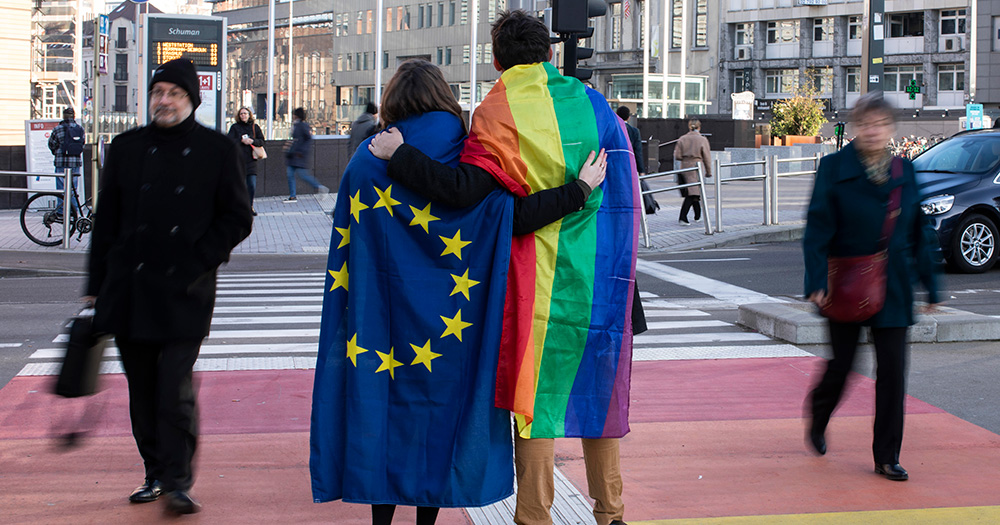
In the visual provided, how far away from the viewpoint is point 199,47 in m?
20.8

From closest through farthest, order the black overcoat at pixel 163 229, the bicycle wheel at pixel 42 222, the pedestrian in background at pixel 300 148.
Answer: the black overcoat at pixel 163 229 < the bicycle wheel at pixel 42 222 < the pedestrian in background at pixel 300 148

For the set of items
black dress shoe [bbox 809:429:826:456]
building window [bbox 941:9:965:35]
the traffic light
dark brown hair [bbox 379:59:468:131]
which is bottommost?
black dress shoe [bbox 809:429:826:456]

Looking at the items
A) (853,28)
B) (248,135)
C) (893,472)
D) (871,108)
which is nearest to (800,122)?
(248,135)

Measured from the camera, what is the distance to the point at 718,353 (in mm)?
7941

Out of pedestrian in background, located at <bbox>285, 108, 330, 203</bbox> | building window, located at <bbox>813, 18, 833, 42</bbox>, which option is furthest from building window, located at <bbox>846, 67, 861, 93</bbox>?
pedestrian in background, located at <bbox>285, 108, 330, 203</bbox>

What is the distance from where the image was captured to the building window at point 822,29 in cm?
Result: 7212

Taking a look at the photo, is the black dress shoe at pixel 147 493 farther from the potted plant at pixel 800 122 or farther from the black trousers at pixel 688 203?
the potted plant at pixel 800 122

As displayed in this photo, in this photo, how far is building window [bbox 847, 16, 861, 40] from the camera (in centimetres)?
6988

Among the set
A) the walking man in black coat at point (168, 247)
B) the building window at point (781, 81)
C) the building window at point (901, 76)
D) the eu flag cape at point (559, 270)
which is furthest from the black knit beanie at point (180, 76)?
the building window at point (781, 81)

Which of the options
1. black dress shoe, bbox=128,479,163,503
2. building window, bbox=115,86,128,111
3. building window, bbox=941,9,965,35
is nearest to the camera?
black dress shoe, bbox=128,479,163,503

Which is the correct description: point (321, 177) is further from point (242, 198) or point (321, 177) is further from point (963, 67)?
point (963, 67)

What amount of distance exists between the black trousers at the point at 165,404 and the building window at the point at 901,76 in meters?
70.8

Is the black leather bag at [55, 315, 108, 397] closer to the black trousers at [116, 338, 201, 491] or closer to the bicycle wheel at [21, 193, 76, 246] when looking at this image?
the black trousers at [116, 338, 201, 491]

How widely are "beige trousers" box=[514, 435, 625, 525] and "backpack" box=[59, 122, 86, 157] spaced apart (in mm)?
17716
